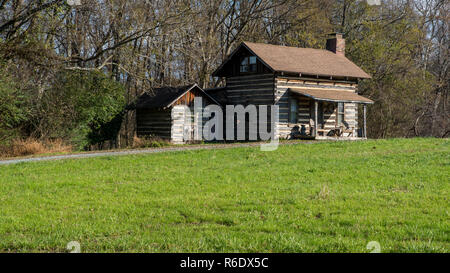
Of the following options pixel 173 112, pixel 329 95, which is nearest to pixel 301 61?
pixel 329 95

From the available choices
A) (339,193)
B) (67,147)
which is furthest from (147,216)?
(67,147)

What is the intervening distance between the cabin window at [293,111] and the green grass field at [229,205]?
44.0ft

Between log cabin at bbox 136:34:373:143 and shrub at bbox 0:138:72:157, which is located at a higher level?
log cabin at bbox 136:34:373:143

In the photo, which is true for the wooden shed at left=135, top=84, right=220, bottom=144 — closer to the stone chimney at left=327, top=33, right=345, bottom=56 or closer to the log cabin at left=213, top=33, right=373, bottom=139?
the log cabin at left=213, top=33, right=373, bottom=139

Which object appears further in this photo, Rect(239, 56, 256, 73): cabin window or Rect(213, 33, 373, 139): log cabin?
Rect(239, 56, 256, 73): cabin window

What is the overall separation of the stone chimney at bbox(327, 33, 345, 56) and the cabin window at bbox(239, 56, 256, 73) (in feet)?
28.9

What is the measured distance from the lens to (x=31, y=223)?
9.04 metres

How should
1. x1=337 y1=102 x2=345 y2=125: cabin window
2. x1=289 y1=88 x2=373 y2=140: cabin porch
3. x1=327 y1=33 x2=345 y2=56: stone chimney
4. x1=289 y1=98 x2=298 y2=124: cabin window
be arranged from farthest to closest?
1. x1=327 y1=33 x2=345 y2=56: stone chimney
2. x1=337 y1=102 x2=345 y2=125: cabin window
3. x1=289 y1=98 x2=298 y2=124: cabin window
4. x1=289 y1=88 x2=373 y2=140: cabin porch

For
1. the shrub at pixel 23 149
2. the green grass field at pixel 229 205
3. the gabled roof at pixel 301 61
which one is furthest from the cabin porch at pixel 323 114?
the shrub at pixel 23 149

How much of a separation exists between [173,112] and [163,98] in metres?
1.85

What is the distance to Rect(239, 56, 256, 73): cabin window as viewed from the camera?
106 ft

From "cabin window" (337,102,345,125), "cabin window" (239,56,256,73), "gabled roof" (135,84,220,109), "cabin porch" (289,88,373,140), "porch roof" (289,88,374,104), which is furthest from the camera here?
"cabin window" (337,102,345,125)

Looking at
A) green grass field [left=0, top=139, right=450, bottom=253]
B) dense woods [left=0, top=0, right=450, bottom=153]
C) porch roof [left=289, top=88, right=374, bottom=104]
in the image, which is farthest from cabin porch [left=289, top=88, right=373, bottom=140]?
green grass field [left=0, top=139, right=450, bottom=253]
